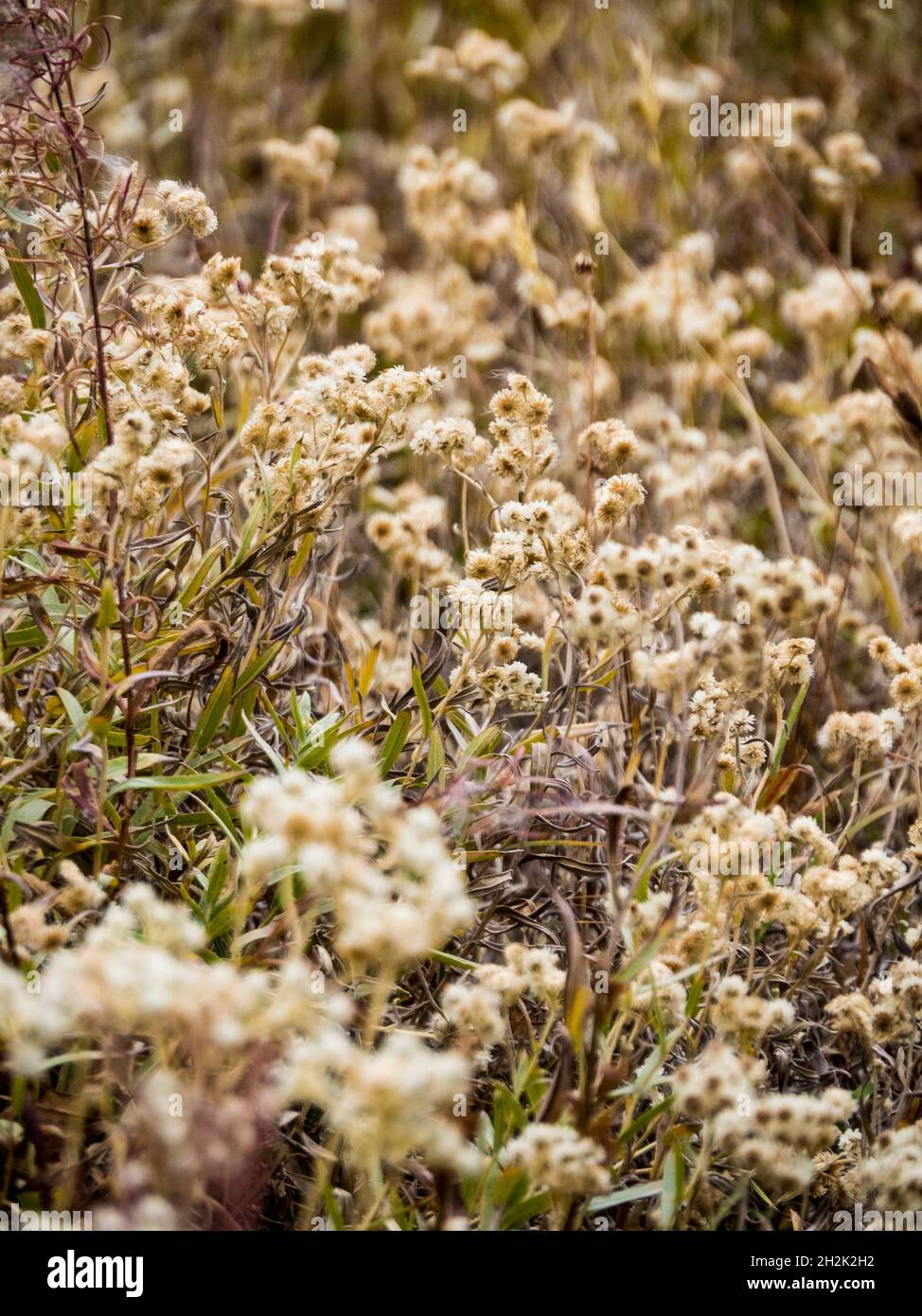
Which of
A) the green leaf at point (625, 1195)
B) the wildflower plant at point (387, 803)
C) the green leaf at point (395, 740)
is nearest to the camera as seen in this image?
the wildflower plant at point (387, 803)

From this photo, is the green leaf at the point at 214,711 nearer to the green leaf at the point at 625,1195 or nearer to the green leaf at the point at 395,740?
Result: the green leaf at the point at 395,740

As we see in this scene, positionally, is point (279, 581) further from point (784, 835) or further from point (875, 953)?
point (875, 953)

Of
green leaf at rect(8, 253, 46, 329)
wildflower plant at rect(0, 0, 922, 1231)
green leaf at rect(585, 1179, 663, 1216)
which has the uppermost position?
green leaf at rect(8, 253, 46, 329)

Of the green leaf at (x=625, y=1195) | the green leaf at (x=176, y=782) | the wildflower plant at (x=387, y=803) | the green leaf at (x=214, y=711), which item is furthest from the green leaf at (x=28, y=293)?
the green leaf at (x=625, y=1195)

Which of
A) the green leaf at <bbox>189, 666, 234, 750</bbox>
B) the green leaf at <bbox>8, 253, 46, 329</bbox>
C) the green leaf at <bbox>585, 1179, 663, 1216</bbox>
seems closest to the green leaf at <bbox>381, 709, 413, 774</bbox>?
the green leaf at <bbox>189, 666, 234, 750</bbox>

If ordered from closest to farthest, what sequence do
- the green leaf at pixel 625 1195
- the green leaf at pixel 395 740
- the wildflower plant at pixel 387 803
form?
the wildflower plant at pixel 387 803 → the green leaf at pixel 625 1195 → the green leaf at pixel 395 740

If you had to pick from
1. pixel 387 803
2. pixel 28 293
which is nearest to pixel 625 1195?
pixel 387 803

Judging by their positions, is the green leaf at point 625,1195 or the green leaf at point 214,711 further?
the green leaf at point 214,711

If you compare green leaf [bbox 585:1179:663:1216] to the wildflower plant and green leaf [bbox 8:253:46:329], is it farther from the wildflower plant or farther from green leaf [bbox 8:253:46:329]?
green leaf [bbox 8:253:46:329]

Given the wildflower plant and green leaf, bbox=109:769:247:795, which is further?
green leaf, bbox=109:769:247:795

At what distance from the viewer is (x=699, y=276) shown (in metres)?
2.62

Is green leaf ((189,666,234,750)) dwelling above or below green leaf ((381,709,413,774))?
above
